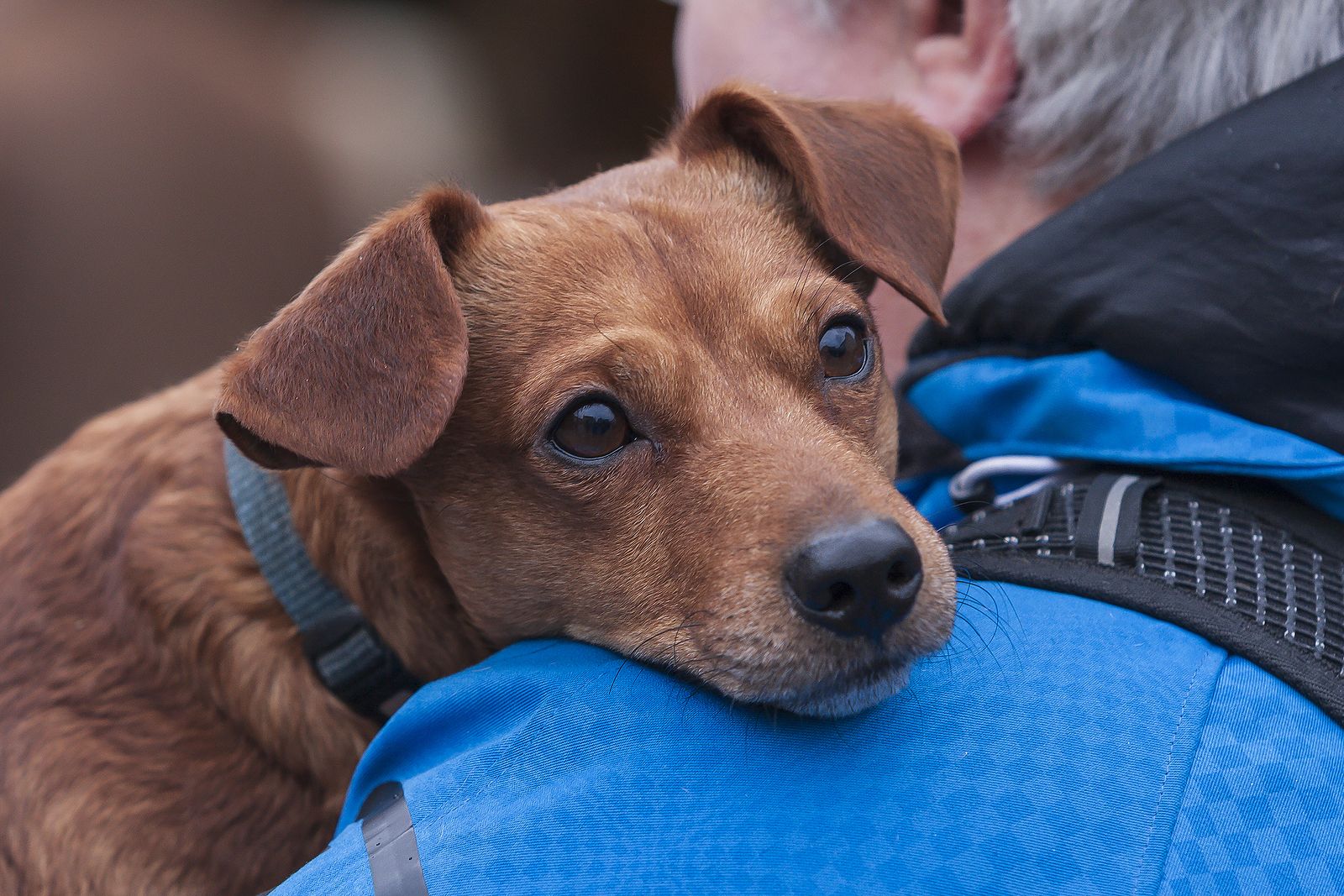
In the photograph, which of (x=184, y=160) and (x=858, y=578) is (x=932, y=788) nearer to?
(x=858, y=578)

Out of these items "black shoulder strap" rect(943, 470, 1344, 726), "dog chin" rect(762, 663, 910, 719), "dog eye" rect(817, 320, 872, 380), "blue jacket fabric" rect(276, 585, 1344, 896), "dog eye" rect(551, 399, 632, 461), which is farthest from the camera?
"dog eye" rect(817, 320, 872, 380)

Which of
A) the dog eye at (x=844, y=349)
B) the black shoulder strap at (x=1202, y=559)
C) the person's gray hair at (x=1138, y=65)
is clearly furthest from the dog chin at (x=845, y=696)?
the person's gray hair at (x=1138, y=65)

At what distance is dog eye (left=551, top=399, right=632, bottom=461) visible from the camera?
1978 mm

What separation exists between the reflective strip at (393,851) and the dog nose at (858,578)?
2.17 ft

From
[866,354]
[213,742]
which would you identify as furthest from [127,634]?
[866,354]

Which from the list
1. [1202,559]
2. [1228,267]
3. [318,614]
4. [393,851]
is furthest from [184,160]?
[1202,559]

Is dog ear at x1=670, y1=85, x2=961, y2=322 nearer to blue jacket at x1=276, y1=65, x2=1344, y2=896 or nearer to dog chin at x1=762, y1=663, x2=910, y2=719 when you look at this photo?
blue jacket at x1=276, y1=65, x2=1344, y2=896

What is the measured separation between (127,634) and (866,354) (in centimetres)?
159

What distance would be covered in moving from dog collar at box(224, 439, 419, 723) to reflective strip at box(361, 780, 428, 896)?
25.2 inches

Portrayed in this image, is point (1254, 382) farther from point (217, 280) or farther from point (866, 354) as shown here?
point (217, 280)

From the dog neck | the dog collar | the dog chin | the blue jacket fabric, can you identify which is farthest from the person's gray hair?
the dog collar

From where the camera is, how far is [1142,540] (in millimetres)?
1772

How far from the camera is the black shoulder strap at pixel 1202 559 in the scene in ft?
5.25

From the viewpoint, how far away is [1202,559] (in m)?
1.72
